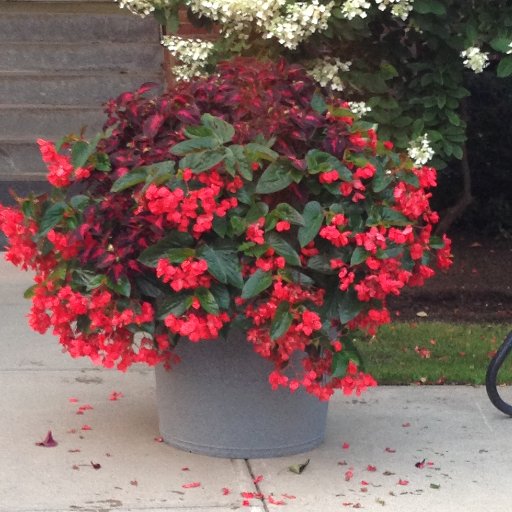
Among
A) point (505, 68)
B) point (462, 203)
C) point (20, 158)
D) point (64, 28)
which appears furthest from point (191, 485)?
point (64, 28)

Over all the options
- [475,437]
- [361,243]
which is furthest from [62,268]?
[475,437]

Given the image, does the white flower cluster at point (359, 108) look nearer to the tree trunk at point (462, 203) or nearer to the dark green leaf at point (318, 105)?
the dark green leaf at point (318, 105)

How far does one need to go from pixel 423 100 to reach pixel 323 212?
2.40 m

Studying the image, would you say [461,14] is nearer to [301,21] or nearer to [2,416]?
[301,21]

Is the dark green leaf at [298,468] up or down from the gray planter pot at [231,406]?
down

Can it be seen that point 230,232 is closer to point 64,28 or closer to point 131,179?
point 131,179

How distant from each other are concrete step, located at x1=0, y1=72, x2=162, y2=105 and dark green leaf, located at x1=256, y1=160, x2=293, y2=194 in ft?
17.6

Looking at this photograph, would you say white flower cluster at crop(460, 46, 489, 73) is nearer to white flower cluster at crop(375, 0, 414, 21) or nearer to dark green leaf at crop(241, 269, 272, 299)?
white flower cluster at crop(375, 0, 414, 21)

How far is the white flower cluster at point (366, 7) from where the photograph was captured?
570 centimetres

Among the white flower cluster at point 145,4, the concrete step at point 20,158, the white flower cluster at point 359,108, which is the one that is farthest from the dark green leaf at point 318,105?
the concrete step at point 20,158

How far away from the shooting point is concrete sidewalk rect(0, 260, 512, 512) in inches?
164

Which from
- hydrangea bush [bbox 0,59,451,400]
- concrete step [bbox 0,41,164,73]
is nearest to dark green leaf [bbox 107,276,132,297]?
hydrangea bush [bbox 0,59,451,400]

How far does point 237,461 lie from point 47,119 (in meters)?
5.27

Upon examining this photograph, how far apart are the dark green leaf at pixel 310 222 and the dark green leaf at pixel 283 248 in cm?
5
